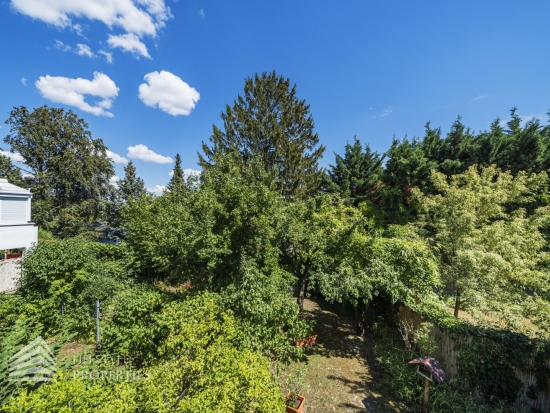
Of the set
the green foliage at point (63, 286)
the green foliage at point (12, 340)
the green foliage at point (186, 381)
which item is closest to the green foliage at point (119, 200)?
the green foliage at point (63, 286)

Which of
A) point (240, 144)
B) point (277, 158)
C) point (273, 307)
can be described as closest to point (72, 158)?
point (240, 144)

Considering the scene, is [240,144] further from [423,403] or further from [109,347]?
[423,403]

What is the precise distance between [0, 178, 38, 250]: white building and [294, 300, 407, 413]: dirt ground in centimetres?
1498

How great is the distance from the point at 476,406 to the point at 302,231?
534 cm

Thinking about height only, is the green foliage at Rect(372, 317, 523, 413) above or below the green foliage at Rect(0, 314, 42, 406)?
below

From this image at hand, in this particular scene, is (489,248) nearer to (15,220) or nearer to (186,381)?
(186,381)

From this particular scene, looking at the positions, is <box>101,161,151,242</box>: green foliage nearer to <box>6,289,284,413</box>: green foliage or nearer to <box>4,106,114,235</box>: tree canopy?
<box>4,106,114,235</box>: tree canopy

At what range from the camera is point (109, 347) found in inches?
211

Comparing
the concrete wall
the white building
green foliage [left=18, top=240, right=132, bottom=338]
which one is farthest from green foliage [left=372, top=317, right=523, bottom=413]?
the white building

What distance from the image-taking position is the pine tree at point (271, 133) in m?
14.8

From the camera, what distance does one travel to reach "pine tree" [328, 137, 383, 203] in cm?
1683

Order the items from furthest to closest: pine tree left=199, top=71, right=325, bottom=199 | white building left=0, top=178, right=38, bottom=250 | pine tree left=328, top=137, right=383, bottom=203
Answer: pine tree left=328, top=137, right=383, bottom=203 < pine tree left=199, top=71, right=325, bottom=199 < white building left=0, top=178, right=38, bottom=250

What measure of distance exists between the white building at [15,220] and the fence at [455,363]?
17.7 meters

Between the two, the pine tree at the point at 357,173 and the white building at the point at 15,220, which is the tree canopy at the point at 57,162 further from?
the pine tree at the point at 357,173
